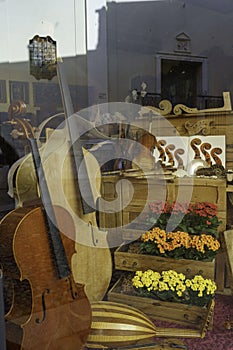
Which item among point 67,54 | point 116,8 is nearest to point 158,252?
point 67,54

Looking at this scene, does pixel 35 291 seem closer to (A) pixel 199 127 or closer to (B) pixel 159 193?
(B) pixel 159 193

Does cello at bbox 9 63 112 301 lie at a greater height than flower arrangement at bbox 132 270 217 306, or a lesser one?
greater

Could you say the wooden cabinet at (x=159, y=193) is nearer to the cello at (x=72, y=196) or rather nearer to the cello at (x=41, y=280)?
the cello at (x=72, y=196)

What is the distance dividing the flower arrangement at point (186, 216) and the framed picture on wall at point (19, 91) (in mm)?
553

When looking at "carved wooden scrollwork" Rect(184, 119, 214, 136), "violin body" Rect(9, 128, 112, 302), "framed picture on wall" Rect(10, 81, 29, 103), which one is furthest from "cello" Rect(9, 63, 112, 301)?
"carved wooden scrollwork" Rect(184, 119, 214, 136)

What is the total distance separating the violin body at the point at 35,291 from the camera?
0.72 m

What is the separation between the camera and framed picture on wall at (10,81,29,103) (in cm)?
106

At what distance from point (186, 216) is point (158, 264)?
20cm

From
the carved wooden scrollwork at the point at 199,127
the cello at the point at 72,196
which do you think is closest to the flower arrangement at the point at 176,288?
the cello at the point at 72,196

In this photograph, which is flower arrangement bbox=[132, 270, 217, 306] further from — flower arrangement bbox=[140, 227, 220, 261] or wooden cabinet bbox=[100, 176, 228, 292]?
wooden cabinet bbox=[100, 176, 228, 292]

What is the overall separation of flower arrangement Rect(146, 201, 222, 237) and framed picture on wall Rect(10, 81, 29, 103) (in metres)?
0.55

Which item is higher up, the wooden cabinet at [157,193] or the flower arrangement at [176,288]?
the wooden cabinet at [157,193]

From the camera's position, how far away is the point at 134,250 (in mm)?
1221

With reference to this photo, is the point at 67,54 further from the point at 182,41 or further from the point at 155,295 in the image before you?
the point at 155,295
